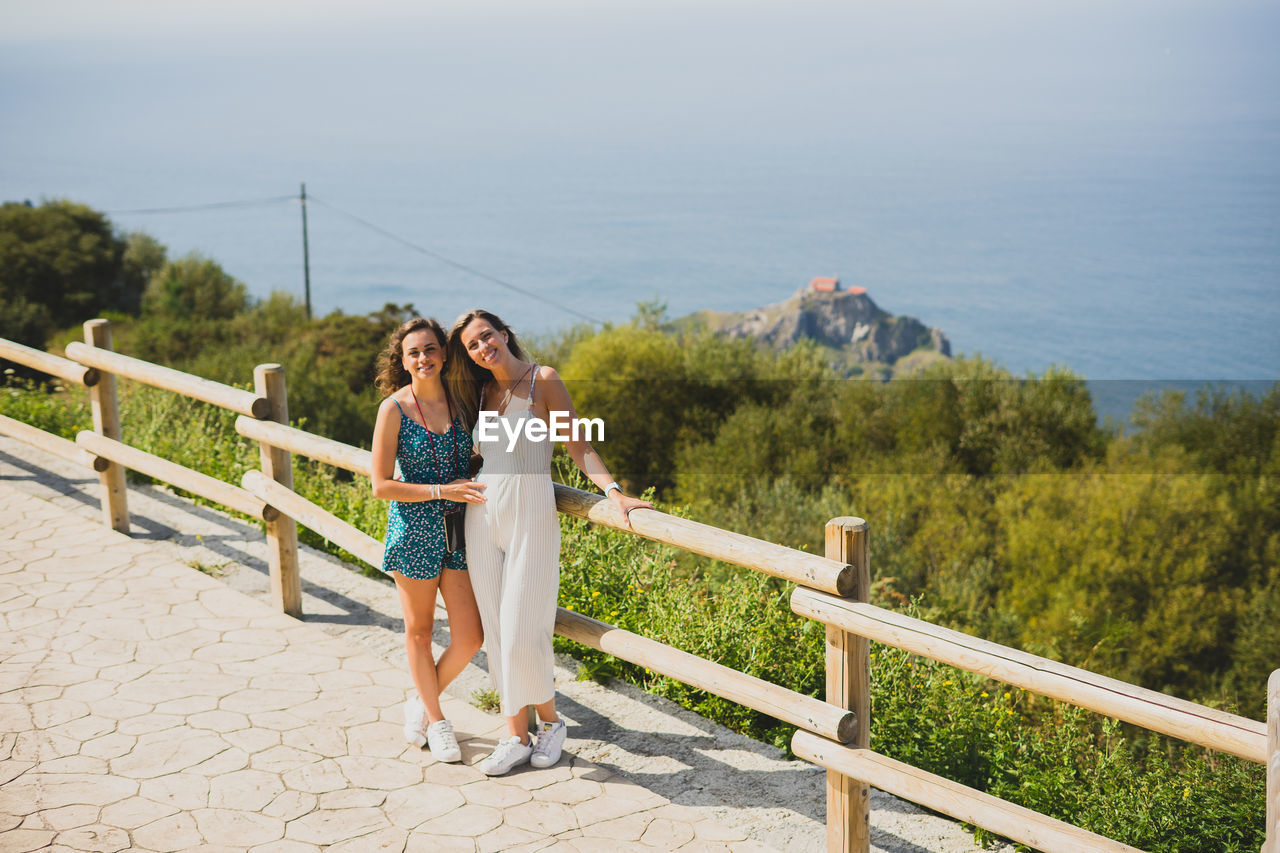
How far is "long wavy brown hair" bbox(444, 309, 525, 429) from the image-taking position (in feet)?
13.2

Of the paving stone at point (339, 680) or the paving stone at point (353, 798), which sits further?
the paving stone at point (339, 680)

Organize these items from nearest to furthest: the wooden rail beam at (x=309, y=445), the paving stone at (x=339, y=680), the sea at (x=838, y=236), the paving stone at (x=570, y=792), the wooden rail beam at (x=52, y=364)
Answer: the paving stone at (x=570, y=792) < the wooden rail beam at (x=309, y=445) < the paving stone at (x=339, y=680) < the wooden rail beam at (x=52, y=364) < the sea at (x=838, y=236)

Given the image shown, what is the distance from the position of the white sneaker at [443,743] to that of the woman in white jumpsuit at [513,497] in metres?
0.33

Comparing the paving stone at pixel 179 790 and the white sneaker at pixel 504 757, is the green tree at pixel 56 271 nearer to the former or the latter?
the paving stone at pixel 179 790

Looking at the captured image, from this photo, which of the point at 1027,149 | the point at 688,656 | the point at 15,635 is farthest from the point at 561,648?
the point at 1027,149

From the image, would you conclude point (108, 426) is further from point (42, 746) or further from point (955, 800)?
point (955, 800)

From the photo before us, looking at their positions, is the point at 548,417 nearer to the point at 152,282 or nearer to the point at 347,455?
the point at 347,455

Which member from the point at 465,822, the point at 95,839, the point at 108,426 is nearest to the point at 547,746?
the point at 465,822

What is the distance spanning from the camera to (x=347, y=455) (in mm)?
4848

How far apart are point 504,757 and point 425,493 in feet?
3.68

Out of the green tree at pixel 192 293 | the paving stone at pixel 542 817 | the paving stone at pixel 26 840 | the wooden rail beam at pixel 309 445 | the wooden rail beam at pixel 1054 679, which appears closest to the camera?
the wooden rail beam at pixel 1054 679

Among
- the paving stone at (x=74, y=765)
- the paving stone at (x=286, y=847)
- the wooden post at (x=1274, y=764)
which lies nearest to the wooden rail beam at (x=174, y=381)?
the paving stone at (x=74, y=765)

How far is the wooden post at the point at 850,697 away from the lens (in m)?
3.54

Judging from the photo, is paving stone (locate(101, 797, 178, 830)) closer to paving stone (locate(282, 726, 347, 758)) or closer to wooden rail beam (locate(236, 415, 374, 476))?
paving stone (locate(282, 726, 347, 758))
